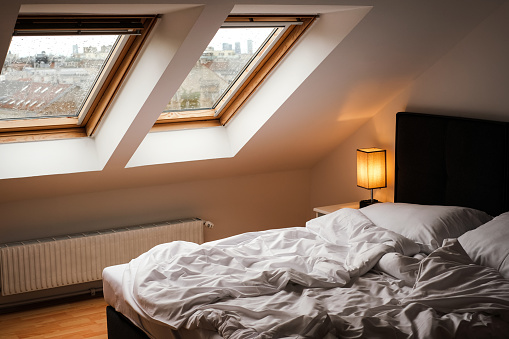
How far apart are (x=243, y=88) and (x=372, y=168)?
1.06 m

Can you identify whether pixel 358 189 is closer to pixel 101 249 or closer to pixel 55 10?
pixel 101 249

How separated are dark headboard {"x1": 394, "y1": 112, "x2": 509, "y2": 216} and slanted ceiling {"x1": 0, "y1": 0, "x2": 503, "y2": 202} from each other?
40 cm

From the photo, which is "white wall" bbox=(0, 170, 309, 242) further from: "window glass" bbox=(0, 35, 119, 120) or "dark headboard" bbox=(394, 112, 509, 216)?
"dark headboard" bbox=(394, 112, 509, 216)

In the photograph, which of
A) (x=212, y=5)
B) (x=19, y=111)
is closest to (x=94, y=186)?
(x=19, y=111)

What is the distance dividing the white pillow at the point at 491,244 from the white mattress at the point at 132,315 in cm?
138

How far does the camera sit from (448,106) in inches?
152

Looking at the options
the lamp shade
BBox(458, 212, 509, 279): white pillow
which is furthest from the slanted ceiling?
BBox(458, 212, 509, 279): white pillow

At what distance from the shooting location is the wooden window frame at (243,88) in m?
3.47

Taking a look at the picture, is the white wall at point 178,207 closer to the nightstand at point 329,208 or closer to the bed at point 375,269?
the nightstand at point 329,208

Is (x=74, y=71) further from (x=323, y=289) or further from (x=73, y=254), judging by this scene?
(x=323, y=289)

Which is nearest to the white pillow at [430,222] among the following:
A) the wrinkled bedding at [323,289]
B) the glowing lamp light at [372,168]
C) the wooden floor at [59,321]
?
the wrinkled bedding at [323,289]

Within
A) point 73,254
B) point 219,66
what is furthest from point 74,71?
point 73,254

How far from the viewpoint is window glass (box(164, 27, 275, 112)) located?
3697mm

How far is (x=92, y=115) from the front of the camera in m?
3.95
